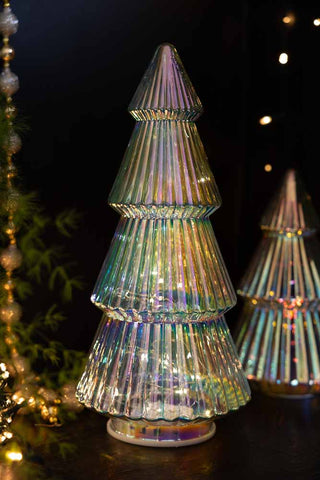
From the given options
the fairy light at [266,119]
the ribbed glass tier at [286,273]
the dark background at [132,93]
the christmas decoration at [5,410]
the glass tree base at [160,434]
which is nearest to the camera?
the christmas decoration at [5,410]

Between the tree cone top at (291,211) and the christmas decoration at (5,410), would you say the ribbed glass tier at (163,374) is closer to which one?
the christmas decoration at (5,410)

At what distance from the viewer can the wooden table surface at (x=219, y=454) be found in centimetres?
139

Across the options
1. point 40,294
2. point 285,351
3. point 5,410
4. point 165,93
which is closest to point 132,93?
point 165,93

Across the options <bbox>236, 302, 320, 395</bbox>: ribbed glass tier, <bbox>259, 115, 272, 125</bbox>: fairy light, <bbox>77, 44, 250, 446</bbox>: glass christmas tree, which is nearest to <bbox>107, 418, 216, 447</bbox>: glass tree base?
<bbox>77, 44, 250, 446</bbox>: glass christmas tree

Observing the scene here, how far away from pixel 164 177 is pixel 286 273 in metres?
0.49

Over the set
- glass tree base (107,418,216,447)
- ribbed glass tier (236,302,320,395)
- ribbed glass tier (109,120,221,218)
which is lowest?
glass tree base (107,418,216,447)

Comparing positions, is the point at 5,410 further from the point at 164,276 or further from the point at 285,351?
the point at 285,351

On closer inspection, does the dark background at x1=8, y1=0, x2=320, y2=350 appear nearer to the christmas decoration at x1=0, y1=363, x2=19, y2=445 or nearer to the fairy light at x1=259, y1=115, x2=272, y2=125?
the fairy light at x1=259, y1=115, x2=272, y2=125

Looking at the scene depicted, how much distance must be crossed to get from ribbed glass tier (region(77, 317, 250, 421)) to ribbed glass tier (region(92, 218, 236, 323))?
0.03m

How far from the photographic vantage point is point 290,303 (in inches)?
70.7

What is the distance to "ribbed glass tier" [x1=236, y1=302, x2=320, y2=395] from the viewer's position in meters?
1.78

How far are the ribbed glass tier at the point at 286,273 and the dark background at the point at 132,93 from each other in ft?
0.75

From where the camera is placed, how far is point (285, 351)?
5.87ft

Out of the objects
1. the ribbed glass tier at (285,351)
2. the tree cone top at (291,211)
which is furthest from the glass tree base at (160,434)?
the tree cone top at (291,211)
